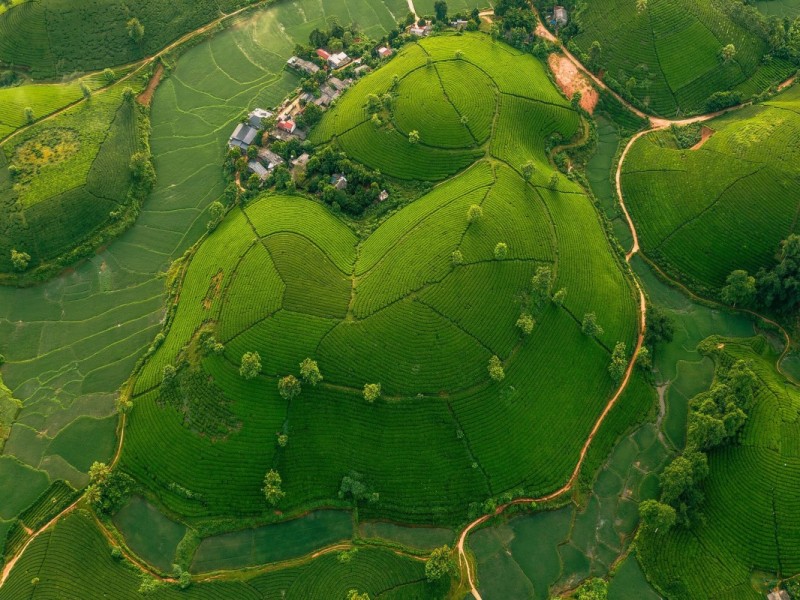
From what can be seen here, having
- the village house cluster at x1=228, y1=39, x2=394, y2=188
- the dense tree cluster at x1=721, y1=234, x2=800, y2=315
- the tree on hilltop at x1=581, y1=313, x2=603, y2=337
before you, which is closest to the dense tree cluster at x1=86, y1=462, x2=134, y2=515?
the village house cluster at x1=228, y1=39, x2=394, y2=188

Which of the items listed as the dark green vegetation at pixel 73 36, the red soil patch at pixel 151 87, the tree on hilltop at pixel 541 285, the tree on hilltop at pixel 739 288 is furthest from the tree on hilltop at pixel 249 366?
the dark green vegetation at pixel 73 36

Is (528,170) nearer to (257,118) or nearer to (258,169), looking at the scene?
(258,169)

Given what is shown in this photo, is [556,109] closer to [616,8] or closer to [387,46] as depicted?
[616,8]

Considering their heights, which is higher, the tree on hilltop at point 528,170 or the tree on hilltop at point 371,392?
the tree on hilltop at point 528,170

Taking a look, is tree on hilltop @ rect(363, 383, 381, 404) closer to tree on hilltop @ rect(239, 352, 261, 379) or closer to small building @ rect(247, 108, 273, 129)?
tree on hilltop @ rect(239, 352, 261, 379)

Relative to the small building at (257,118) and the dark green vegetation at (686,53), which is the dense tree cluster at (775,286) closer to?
the dark green vegetation at (686,53)

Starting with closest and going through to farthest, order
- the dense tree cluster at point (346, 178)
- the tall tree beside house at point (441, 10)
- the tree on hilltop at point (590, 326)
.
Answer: the tree on hilltop at point (590, 326)
the dense tree cluster at point (346, 178)
the tall tree beside house at point (441, 10)
